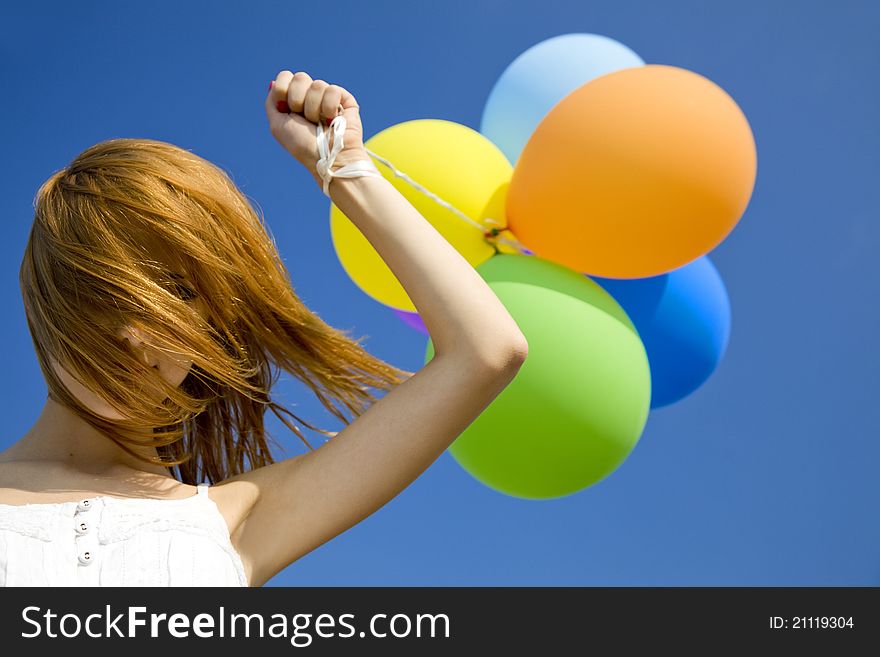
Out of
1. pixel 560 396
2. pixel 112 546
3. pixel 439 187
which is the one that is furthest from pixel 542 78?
pixel 112 546

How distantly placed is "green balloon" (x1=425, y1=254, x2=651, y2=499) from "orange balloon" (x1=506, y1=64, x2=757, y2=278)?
166mm

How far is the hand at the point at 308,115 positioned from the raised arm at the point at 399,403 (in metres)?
0.02

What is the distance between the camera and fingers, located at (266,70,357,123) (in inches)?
51.7

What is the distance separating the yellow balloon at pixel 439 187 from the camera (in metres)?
2.45

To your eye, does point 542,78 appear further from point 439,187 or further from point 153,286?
point 153,286

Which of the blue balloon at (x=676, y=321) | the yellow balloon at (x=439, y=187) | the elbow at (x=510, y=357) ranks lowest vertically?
the elbow at (x=510, y=357)

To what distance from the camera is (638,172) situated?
A: 218cm

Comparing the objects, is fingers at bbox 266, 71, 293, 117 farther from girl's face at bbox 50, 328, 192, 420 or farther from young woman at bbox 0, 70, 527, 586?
girl's face at bbox 50, 328, 192, 420

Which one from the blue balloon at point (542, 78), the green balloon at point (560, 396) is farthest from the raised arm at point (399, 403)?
the blue balloon at point (542, 78)

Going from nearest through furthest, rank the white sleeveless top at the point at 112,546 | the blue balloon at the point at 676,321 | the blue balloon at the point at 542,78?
1. the white sleeveless top at the point at 112,546
2. the blue balloon at the point at 676,321
3. the blue balloon at the point at 542,78

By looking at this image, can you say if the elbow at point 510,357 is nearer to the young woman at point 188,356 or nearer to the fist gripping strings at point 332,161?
the young woman at point 188,356

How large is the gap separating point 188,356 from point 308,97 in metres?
0.45

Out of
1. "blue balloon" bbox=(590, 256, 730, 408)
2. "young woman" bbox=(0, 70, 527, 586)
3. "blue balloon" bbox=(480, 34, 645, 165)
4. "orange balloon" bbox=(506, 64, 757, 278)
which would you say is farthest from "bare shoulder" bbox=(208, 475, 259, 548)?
"blue balloon" bbox=(480, 34, 645, 165)
